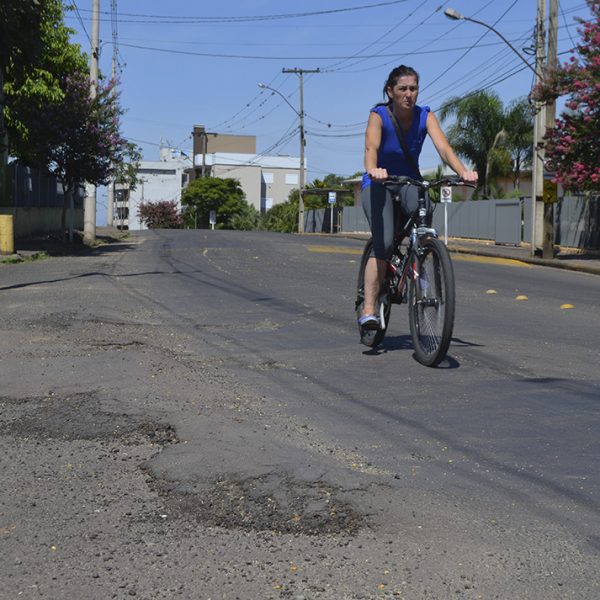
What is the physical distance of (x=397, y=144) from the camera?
6355 mm

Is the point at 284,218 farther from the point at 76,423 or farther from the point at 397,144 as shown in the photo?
the point at 76,423

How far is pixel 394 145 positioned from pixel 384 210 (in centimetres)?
43

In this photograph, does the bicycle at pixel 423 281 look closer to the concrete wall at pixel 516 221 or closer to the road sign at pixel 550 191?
the road sign at pixel 550 191

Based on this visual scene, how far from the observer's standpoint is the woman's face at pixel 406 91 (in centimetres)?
623

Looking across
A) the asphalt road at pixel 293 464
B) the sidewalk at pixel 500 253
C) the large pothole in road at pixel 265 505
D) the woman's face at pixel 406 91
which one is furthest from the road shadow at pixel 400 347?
the sidewalk at pixel 500 253

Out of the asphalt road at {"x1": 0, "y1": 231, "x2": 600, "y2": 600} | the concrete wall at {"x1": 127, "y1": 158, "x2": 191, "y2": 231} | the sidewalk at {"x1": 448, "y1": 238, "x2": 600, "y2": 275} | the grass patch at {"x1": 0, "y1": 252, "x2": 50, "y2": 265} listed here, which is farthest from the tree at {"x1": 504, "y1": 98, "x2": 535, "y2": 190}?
the concrete wall at {"x1": 127, "y1": 158, "x2": 191, "y2": 231}

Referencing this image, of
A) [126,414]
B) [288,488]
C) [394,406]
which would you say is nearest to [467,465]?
[288,488]

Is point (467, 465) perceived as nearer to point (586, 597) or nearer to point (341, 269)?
point (586, 597)

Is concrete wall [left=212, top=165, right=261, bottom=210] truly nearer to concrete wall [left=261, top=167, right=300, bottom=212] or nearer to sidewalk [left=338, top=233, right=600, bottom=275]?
concrete wall [left=261, top=167, right=300, bottom=212]

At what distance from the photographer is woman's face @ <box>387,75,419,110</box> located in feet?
20.4

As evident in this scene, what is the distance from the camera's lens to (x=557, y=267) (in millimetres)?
25328

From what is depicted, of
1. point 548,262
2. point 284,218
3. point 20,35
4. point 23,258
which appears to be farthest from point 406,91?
point 284,218

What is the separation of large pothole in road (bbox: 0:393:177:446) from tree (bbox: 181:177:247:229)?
10138 centimetres

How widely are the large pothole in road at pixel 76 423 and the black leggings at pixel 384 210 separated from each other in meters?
2.27
